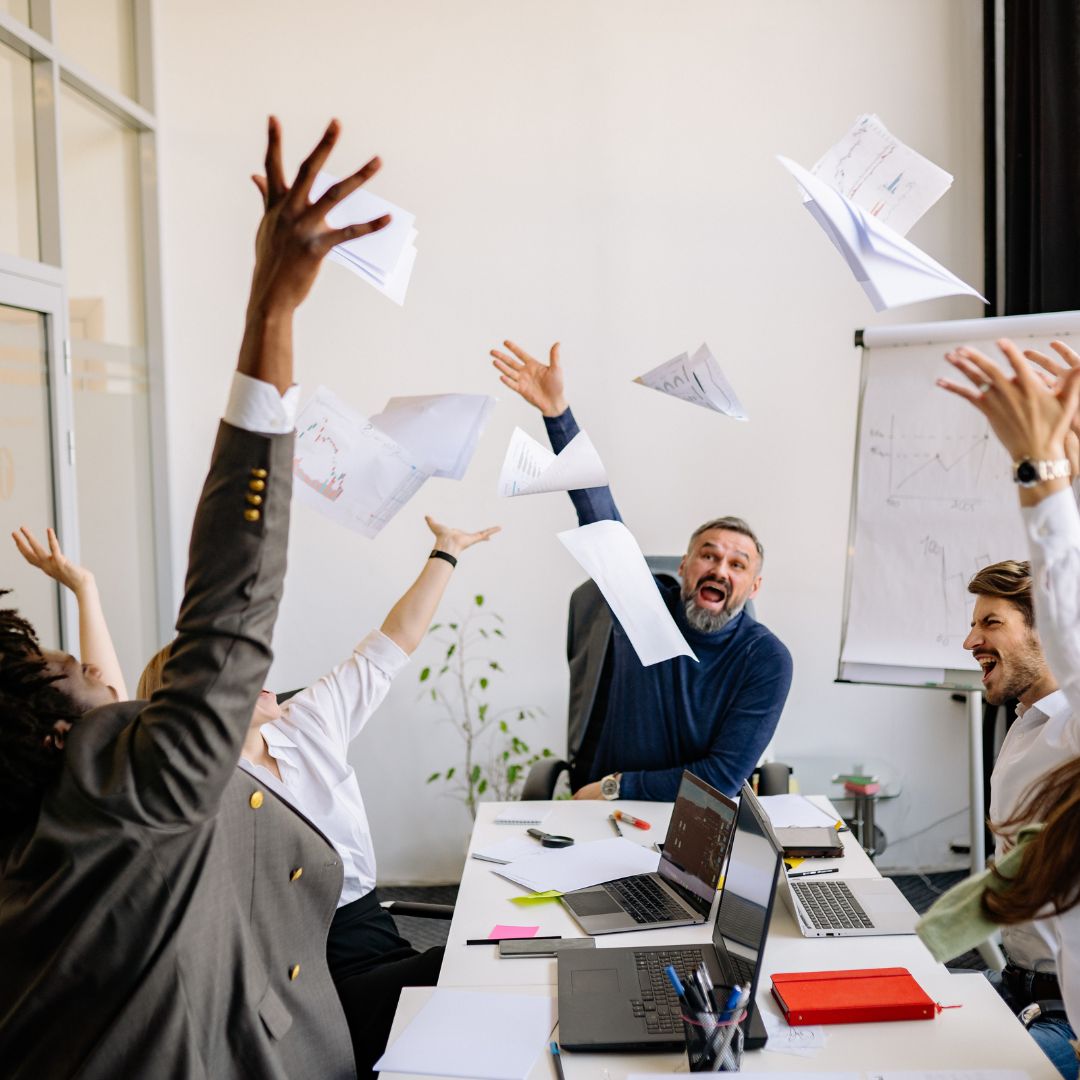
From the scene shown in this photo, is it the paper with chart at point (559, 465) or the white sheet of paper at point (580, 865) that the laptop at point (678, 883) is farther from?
A: the paper with chart at point (559, 465)

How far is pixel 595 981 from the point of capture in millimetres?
1708

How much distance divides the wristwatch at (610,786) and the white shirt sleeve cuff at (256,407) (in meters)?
1.95

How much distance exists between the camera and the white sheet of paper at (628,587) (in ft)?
7.90

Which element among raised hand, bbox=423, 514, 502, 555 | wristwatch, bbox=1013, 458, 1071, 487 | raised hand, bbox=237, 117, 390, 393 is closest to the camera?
raised hand, bbox=237, 117, 390, 393

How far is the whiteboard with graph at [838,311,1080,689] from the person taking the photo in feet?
10.0

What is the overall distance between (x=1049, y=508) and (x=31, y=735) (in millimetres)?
1148

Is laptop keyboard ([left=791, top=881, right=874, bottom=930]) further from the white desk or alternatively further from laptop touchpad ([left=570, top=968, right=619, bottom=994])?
laptop touchpad ([left=570, top=968, right=619, bottom=994])

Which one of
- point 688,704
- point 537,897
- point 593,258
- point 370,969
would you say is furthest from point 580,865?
point 593,258

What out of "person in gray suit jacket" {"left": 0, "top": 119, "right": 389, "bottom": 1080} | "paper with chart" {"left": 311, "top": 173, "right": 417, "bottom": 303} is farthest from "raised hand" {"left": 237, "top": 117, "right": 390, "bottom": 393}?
"paper with chart" {"left": 311, "top": 173, "right": 417, "bottom": 303}

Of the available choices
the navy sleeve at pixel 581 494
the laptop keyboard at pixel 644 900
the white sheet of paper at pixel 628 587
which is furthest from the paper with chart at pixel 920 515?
the laptop keyboard at pixel 644 900

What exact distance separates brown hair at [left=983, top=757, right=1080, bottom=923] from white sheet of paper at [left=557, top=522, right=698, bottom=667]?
3.66ft

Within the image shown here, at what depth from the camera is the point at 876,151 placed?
2148 millimetres

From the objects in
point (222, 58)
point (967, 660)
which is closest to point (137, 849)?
point (967, 660)

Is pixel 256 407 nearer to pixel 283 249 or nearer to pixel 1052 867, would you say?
pixel 283 249
